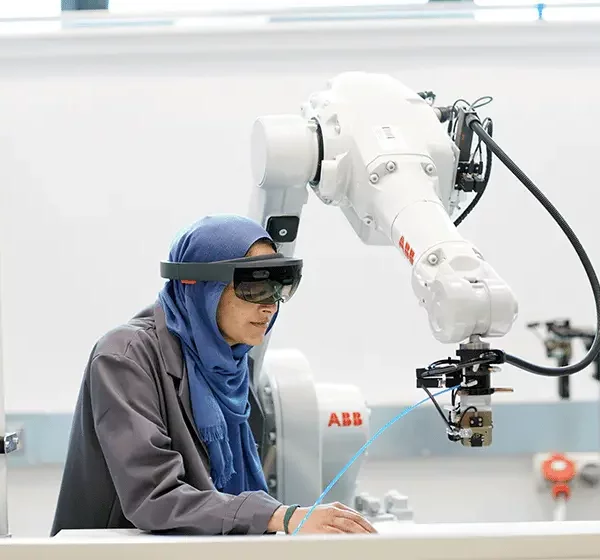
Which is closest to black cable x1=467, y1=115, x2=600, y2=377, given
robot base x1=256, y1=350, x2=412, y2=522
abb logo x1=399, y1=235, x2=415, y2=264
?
abb logo x1=399, y1=235, x2=415, y2=264

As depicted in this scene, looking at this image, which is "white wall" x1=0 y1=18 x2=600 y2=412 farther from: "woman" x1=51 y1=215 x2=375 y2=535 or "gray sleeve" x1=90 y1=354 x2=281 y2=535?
"gray sleeve" x1=90 y1=354 x2=281 y2=535

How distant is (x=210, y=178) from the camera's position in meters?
3.39

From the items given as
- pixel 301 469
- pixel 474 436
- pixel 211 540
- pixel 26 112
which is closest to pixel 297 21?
pixel 26 112

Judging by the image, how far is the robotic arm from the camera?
1.56 m

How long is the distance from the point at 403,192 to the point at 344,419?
2.87ft

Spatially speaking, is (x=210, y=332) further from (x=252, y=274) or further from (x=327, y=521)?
(x=327, y=521)

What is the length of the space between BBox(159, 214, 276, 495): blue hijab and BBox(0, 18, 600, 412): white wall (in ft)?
4.85

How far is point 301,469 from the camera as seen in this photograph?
2330mm

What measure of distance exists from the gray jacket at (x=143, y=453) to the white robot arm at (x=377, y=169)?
1.35 feet

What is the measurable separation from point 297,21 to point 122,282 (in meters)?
1.11

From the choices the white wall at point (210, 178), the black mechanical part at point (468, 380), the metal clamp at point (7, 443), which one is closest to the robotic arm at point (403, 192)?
the black mechanical part at point (468, 380)

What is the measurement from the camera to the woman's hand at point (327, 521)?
5.02ft

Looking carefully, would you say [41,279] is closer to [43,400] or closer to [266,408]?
[43,400]

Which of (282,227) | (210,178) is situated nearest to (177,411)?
(282,227)
